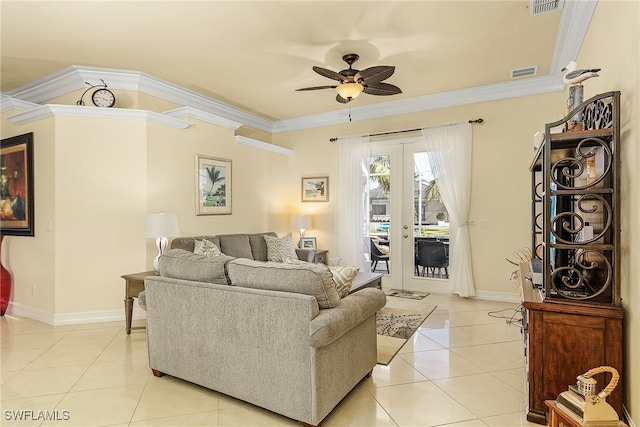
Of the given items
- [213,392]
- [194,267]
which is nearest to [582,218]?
[194,267]

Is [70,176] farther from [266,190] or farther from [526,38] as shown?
[526,38]

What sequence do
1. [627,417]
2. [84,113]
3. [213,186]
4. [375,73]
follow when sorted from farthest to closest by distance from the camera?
1. [213,186]
2. [84,113]
3. [375,73]
4. [627,417]

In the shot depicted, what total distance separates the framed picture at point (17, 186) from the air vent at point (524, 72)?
5936 mm

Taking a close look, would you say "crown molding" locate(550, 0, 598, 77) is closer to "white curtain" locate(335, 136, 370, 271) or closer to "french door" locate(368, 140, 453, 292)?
"french door" locate(368, 140, 453, 292)

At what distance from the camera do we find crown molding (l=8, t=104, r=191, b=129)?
13.0 ft

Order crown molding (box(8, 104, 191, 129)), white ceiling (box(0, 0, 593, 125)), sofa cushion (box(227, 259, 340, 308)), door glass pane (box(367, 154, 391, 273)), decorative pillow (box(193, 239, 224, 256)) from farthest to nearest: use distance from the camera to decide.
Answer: door glass pane (box(367, 154, 391, 273)), decorative pillow (box(193, 239, 224, 256)), crown molding (box(8, 104, 191, 129)), white ceiling (box(0, 0, 593, 125)), sofa cushion (box(227, 259, 340, 308))

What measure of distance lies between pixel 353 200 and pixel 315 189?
2.73ft

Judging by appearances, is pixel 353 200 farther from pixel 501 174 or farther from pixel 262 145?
pixel 501 174

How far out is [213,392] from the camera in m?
2.46

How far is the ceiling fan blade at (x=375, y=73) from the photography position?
3403 millimetres

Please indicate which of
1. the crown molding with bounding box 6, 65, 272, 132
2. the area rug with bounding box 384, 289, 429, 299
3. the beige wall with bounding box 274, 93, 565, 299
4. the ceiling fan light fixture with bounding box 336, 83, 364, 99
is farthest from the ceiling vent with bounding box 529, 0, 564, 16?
the crown molding with bounding box 6, 65, 272, 132

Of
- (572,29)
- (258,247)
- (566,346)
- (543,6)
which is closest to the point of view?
(566,346)

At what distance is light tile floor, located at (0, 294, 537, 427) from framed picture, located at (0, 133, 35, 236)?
1.41 meters

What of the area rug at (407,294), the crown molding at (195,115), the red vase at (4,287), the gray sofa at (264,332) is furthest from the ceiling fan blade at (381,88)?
the red vase at (4,287)
